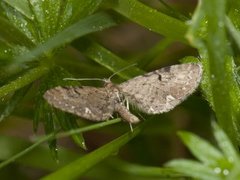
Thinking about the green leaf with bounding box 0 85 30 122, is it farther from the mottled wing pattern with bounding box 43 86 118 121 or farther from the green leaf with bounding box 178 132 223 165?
the green leaf with bounding box 178 132 223 165

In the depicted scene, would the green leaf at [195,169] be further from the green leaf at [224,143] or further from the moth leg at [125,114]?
the moth leg at [125,114]

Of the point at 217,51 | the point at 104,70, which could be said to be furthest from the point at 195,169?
the point at 104,70

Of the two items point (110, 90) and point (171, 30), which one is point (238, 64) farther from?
point (110, 90)

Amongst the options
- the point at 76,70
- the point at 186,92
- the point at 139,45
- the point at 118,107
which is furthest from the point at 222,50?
the point at 139,45

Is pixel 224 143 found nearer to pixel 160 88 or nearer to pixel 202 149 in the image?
pixel 202 149

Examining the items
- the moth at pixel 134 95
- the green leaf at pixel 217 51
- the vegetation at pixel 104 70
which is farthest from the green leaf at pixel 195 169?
the moth at pixel 134 95

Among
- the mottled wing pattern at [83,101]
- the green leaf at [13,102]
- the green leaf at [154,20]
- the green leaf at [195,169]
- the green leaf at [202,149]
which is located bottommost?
the green leaf at [13,102]

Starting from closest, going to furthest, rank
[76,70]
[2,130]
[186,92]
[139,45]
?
[186,92] < [76,70] < [2,130] < [139,45]

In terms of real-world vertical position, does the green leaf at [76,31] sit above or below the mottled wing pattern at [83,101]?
above
